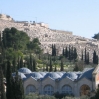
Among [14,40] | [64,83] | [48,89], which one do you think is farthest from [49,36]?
[64,83]

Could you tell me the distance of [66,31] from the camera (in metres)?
117

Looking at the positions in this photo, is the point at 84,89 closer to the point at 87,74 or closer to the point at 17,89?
the point at 87,74

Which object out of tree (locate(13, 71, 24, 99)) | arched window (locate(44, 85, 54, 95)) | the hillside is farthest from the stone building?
the hillside

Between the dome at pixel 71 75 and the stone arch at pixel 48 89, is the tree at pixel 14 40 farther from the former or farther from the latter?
the dome at pixel 71 75

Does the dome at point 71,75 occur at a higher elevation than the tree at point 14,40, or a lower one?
lower

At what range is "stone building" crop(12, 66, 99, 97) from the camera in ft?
145

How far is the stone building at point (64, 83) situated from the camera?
4431 centimetres

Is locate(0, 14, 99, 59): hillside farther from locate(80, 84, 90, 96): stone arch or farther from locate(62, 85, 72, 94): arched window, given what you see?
locate(80, 84, 90, 96): stone arch

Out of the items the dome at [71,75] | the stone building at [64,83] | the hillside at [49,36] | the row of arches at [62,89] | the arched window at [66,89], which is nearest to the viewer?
the stone building at [64,83]

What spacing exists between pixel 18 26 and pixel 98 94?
2820 inches

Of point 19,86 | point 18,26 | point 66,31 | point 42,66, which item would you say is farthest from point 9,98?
point 66,31

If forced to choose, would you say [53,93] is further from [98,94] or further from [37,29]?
[37,29]

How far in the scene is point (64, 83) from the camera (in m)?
45.1

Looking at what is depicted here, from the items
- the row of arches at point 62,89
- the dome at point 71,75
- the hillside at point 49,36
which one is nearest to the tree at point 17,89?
the row of arches at point 62,89
